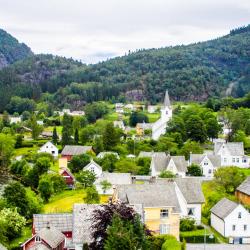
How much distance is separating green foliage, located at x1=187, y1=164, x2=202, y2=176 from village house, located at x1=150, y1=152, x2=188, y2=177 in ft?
2.55

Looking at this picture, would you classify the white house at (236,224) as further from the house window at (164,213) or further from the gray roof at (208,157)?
the gray roof at (208,157)

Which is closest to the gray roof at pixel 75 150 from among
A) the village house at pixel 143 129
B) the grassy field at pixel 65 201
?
the grassy field at pixel 65 201

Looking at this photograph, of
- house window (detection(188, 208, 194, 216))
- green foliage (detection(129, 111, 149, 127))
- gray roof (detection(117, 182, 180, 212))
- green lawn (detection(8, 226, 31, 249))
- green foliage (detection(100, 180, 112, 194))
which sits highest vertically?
green foliage (detection(129, 111, 149, 127))

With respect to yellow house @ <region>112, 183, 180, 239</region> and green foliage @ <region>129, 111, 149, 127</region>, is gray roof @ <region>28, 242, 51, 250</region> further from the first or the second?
green foliage @ <region>129, 111, 149, 127</region>

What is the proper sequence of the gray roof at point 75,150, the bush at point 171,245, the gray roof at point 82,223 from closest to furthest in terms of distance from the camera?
the bush at point 171,245
the gray roof at point 82,223
the gray roof at point 75,150

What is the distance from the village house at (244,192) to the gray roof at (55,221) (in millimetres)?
18434

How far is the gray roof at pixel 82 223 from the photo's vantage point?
114ft

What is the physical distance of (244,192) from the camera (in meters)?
52.0

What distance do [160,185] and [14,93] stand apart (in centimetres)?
14770

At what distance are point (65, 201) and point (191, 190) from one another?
53.5 feet

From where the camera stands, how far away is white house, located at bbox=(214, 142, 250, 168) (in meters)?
76.6

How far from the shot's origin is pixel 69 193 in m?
64.2

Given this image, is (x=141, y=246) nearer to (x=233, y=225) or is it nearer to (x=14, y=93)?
(x=233, y=225)

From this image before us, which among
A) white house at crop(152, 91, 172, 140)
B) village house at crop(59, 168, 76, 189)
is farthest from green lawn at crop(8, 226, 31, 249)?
white house at crop(152, 91, 172, 140)
